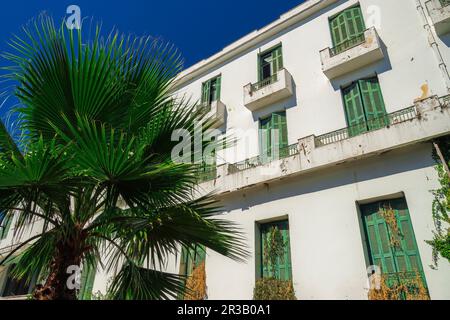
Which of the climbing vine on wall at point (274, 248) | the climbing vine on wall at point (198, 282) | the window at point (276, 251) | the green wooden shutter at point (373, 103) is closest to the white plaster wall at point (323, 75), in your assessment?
the green wooden shutter at point (373, 103)

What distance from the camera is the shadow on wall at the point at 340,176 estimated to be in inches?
298

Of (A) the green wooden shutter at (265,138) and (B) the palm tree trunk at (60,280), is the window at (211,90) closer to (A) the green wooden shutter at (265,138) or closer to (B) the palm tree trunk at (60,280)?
(A) the green wooden shutter at (265,138)

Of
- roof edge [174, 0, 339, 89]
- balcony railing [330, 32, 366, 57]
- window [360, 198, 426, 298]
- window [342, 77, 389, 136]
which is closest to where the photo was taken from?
window [360, 198, 426, 298]

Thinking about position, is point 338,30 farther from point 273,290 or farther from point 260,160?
point 273,290

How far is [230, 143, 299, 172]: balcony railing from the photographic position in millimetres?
9898

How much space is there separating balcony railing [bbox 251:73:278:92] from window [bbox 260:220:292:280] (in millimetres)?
5503

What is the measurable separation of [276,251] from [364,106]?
5.17 meters

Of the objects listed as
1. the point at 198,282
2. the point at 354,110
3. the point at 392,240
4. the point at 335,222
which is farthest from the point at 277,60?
the point at 198,282

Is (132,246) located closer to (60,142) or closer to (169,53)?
(60,142)

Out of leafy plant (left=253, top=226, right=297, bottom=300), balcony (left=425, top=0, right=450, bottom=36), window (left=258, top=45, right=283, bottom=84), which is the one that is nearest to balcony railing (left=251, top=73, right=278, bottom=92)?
window (left=258, top=45, right=283, bottom=84)

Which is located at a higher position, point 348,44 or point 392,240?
point 348,44

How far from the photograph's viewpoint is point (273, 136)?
1091cm

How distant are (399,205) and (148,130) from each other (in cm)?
660

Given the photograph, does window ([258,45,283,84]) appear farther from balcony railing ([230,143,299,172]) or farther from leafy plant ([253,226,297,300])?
leafy plant ([253,226,297,300])
